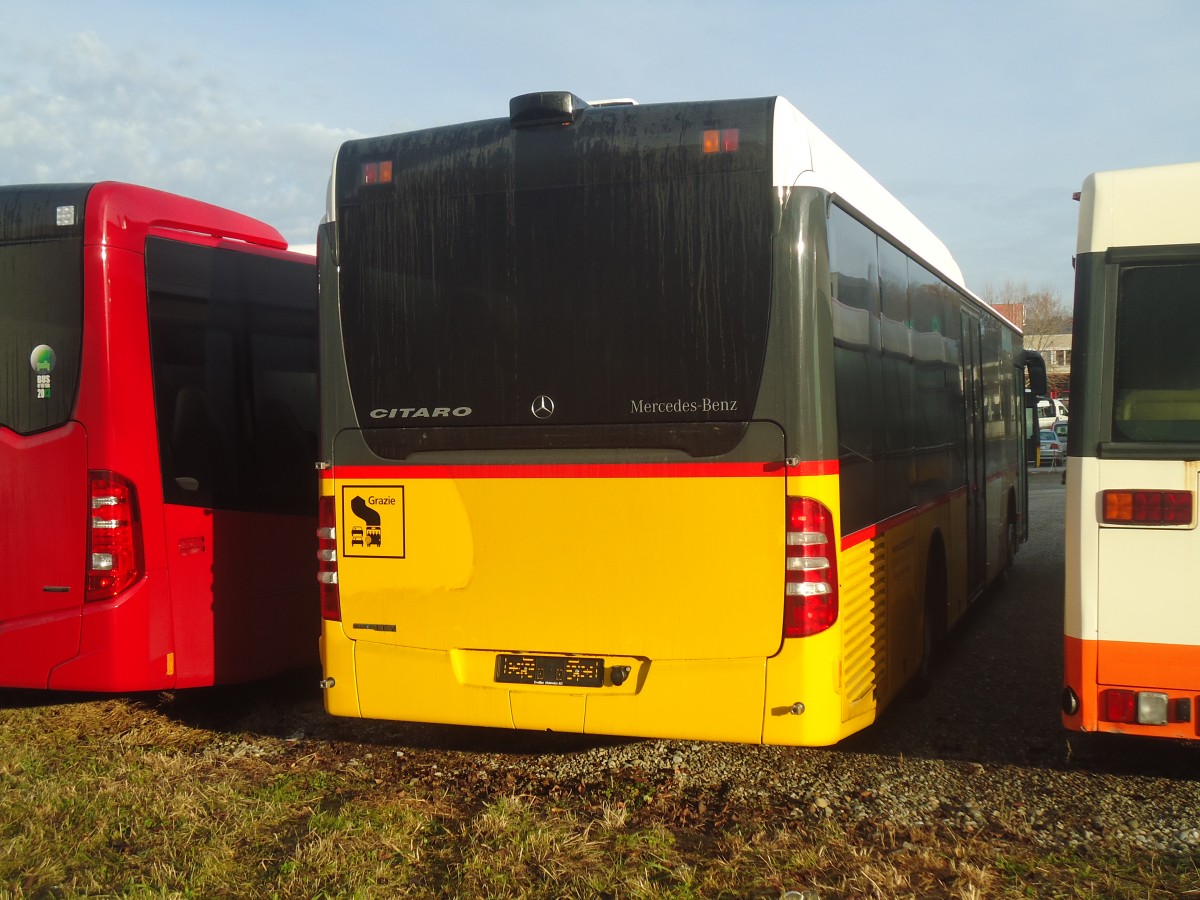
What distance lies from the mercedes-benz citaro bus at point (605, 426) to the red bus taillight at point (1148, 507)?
1076 mm

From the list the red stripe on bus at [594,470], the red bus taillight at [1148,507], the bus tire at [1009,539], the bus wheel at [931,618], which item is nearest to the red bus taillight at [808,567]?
the red stripe on bus at [594,470]

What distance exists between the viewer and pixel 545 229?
5445 millimetres

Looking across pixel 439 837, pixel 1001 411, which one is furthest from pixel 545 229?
pixel 1001 411

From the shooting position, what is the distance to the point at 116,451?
6.32m

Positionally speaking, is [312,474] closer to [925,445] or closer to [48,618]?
[48,618]

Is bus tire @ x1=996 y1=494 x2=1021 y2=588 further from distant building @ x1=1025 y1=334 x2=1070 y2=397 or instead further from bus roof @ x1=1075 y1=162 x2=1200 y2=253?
distant building @ x1=1025 y1=334 x2=1070 y2=397

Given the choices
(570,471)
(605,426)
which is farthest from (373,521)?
(605,426)

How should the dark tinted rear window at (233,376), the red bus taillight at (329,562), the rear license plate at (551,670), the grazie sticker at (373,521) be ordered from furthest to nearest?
the dark tinted rear window at (233,376)
the red bus taillight at (329,562)
the grazie sticker at (373,521)
the rear license plate at (551,670)

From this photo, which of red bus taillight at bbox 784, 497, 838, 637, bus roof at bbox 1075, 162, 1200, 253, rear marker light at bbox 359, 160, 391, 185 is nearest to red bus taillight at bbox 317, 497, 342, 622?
rear marker light at bbox 359, 160, 391, 185

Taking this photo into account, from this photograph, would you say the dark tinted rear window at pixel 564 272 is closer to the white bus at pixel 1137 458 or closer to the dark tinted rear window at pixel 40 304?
the white bus at pixel 1137 458

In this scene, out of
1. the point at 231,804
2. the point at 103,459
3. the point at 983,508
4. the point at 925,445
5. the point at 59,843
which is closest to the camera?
the point at 59,843

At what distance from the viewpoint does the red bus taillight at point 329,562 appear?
5840mm

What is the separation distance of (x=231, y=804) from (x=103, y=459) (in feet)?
6.59

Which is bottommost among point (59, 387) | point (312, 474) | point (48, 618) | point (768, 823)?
point (768, 823)
